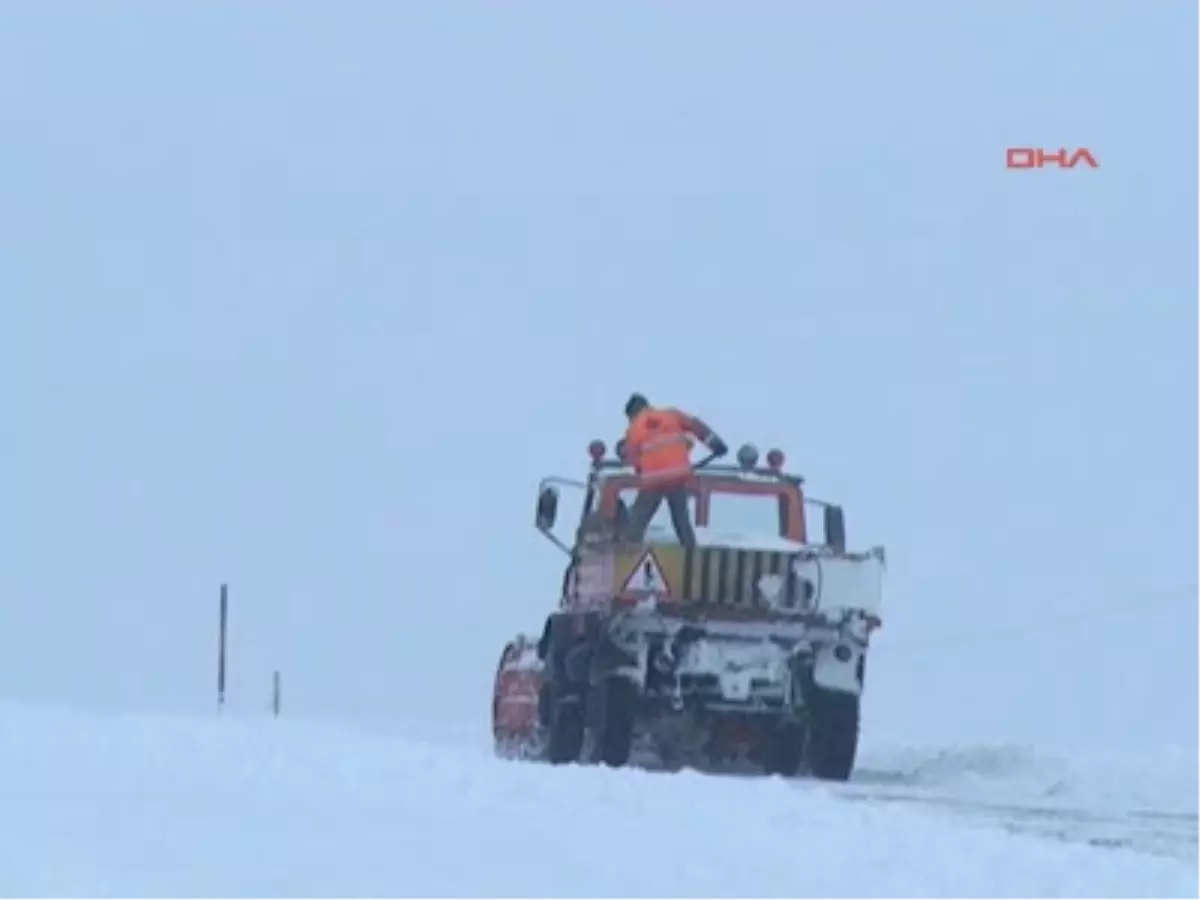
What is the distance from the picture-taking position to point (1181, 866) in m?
10.6

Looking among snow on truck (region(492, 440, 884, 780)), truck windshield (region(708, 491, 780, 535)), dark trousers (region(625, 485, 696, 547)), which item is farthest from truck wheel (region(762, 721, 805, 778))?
truck windshield (region(708, 491, 780, 535))

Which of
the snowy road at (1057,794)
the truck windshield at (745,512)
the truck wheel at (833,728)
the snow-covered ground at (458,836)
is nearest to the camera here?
the snow-covered ground at (458,836)

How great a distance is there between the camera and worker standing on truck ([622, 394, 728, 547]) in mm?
18484

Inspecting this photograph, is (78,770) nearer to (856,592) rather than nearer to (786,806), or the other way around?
(786,806)

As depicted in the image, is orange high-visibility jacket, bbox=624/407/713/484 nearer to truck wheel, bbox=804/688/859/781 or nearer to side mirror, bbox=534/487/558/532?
side mirror, bbox=534/487/558/532

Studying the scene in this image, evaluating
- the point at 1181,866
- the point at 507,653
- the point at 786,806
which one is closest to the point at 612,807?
the point at 786,806

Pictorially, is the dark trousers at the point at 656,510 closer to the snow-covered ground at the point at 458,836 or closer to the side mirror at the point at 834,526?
the side mirror at the point at 834,526

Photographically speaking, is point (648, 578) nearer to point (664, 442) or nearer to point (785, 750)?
point (664, 442)

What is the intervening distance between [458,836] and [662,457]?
8.28 meters

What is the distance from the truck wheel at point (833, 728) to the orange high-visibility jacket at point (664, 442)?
185 cm

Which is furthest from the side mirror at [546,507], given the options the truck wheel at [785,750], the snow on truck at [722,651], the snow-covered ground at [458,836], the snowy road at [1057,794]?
the snow-covered ground at [458,836]

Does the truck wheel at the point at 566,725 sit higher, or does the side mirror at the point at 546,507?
the side mirror at the point at 546,507

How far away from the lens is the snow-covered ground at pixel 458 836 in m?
9.25

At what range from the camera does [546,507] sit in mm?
19094
